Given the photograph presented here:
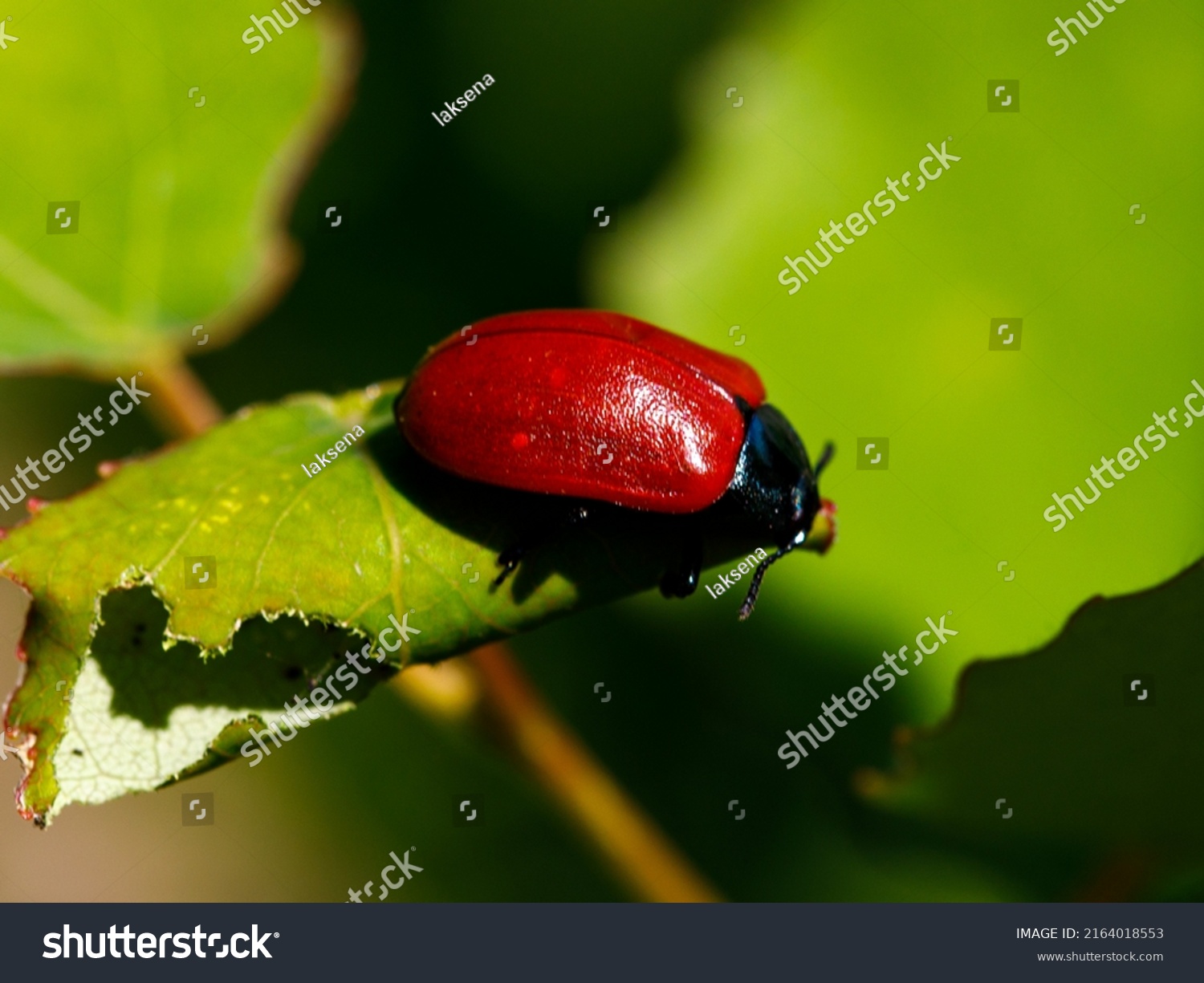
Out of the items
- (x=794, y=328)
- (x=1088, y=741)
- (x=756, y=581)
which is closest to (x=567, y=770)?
(x=756, y=581)

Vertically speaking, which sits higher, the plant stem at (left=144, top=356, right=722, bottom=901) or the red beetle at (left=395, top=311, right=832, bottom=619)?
the red beetle at (left=395, top=311, right=832, bottom=619)

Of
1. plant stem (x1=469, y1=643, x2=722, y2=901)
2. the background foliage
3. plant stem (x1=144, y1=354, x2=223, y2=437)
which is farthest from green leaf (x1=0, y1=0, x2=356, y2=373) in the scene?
plant stem (x1=469, y1=643, x2=722, y2=901)

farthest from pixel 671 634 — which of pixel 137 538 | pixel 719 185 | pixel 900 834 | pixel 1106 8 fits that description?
pixel 1106 8

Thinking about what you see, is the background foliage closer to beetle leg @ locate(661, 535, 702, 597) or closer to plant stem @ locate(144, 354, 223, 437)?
beetle leg @ locate(661, 535, 702, 597)

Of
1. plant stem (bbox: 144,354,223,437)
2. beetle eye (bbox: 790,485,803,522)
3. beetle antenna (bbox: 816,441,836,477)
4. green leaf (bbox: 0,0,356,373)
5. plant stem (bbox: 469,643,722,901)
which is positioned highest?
green leaf (bbox: 0,0,356,373)

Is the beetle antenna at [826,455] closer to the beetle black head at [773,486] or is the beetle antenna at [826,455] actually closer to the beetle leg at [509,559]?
the beetle black head at [773,486]

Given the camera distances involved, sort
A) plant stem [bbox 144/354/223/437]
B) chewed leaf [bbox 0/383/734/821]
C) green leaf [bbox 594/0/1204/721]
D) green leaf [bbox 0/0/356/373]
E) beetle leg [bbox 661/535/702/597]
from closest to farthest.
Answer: chewed leaf [bbox 0/383/734/821] → beetle leg [bbox 661/535/702/597] → plant stem [bbox 144/354/223/437] → green leaf [bbox 0/0/356/373] → green leaf [bbox 594/0/1204/721]

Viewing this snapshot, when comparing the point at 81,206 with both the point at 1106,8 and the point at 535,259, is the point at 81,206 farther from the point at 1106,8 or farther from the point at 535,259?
the point at 1106,8
